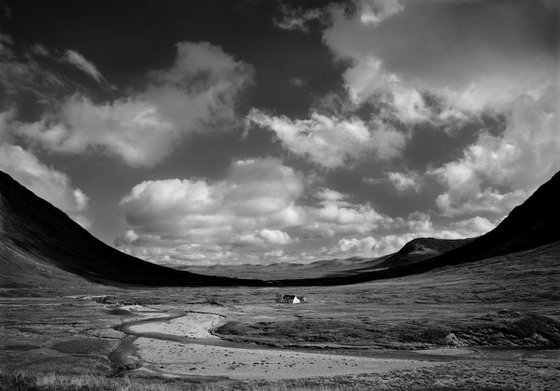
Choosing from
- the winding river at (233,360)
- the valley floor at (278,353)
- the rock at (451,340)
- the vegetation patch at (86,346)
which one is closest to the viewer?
the valley floor at (278,353)

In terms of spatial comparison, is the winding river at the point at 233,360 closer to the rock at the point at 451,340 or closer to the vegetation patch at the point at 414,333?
the vegetation patch at the point at 414,333

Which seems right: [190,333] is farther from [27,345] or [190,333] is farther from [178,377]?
[178,377]

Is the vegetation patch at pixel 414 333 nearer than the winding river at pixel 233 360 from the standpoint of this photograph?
No

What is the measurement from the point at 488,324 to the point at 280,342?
40985mm

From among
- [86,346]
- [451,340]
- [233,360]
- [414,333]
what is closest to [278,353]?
[233,360]

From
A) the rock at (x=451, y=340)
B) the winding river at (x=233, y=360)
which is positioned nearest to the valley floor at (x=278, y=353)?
the winding river at (x=233, y=360)

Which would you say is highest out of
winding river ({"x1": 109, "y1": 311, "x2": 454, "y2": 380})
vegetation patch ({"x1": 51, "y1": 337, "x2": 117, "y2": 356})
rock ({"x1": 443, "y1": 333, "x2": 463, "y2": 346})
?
vegetation patch ({"x1": 51, "y1": 337, "x2": 117, "y2": 356})

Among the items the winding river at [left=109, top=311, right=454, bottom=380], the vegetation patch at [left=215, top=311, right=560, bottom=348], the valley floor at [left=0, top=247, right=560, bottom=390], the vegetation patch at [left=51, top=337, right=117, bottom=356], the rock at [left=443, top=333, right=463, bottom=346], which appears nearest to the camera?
the valley floor at [left=0, top=247, right=560, bottom=390]

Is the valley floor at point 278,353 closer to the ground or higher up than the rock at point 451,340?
higher up

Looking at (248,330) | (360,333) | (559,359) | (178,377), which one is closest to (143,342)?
(248,330)

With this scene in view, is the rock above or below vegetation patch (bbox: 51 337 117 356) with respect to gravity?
below

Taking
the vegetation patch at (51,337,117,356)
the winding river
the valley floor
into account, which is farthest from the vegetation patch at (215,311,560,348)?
the vegetation patch at (51,337,117,356)

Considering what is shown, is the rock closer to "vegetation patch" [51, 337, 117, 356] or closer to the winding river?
the winding river

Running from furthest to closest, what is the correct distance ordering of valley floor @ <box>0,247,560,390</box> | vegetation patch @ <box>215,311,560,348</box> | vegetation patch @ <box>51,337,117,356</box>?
vegetation patch @ <box>215,311,560,348</box>
vegetation patch @ <box>51,337,117,356</box>
valley floor @ <box>0,247,560,390</box>
